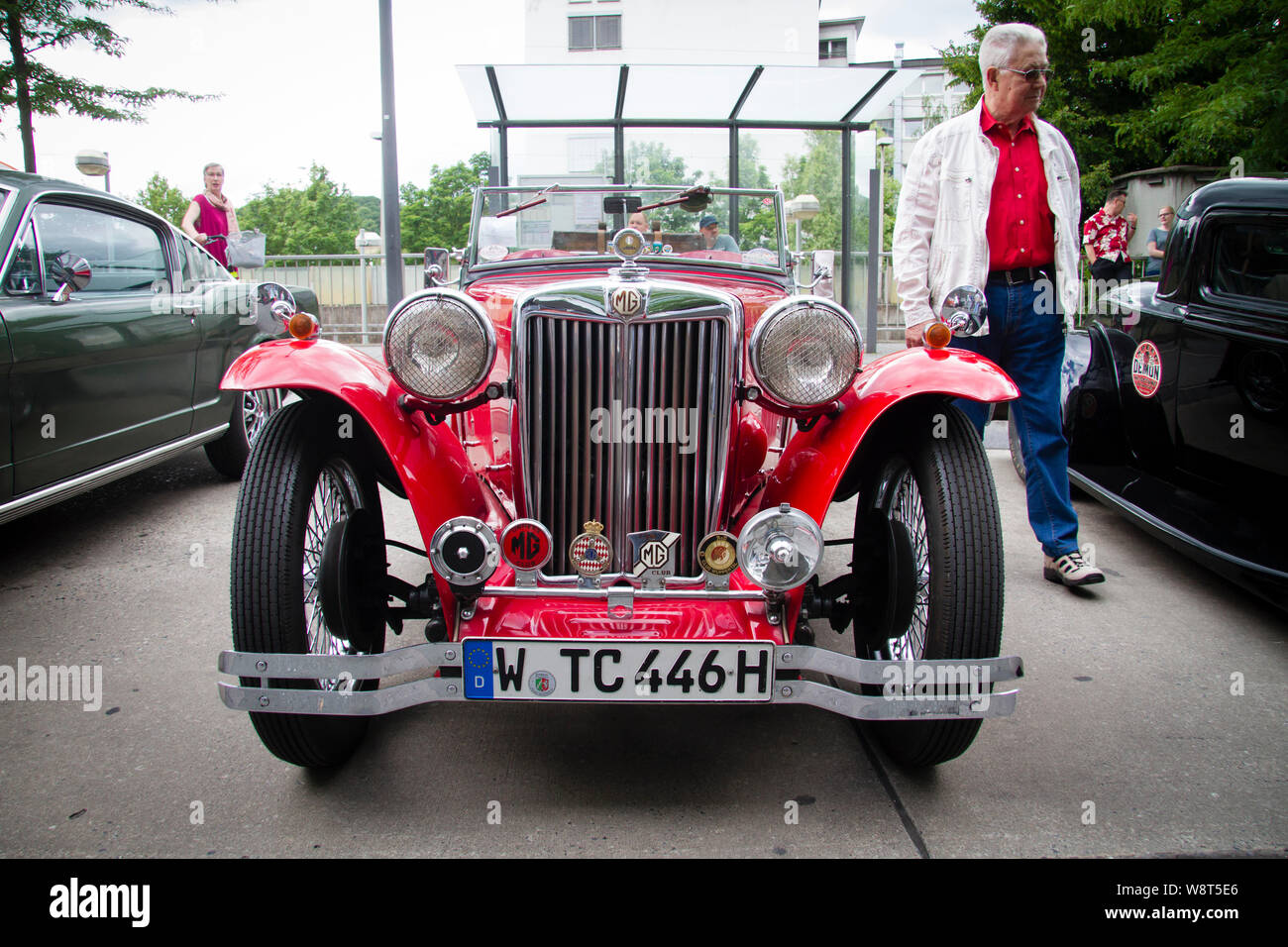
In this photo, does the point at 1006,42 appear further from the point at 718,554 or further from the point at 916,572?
the point at 718,554

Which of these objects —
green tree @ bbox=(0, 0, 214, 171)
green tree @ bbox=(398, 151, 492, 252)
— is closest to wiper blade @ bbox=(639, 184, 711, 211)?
green tree @ bbox=(0, 0, 214, 171)

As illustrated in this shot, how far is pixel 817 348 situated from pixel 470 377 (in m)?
0.83

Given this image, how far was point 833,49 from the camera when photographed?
44.8 metres

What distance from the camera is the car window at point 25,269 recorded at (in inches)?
136

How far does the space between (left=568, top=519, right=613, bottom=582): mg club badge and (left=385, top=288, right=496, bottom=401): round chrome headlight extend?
17.6 inches

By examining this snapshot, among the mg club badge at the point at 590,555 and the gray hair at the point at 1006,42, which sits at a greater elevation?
the gray hair at the point at 1006,42

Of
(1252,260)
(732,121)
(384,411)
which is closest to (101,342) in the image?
(384,411)

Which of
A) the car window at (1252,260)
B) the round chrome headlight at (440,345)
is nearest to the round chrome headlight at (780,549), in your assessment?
the round chrome headlight at (440,345)

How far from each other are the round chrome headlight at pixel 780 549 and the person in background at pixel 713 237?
6.26 feet

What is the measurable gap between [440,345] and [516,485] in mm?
404

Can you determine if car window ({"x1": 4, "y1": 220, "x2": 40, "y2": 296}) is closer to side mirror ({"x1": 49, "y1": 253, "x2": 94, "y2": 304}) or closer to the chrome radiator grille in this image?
side mirror ({"x1": 49, "y1": 253, "x2": 94, "y2": 304})

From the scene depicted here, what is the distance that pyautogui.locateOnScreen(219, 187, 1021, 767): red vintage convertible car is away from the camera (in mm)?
1889

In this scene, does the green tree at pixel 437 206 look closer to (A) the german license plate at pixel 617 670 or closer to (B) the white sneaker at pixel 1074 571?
(B) the white sneaker at pixel 1074 571
